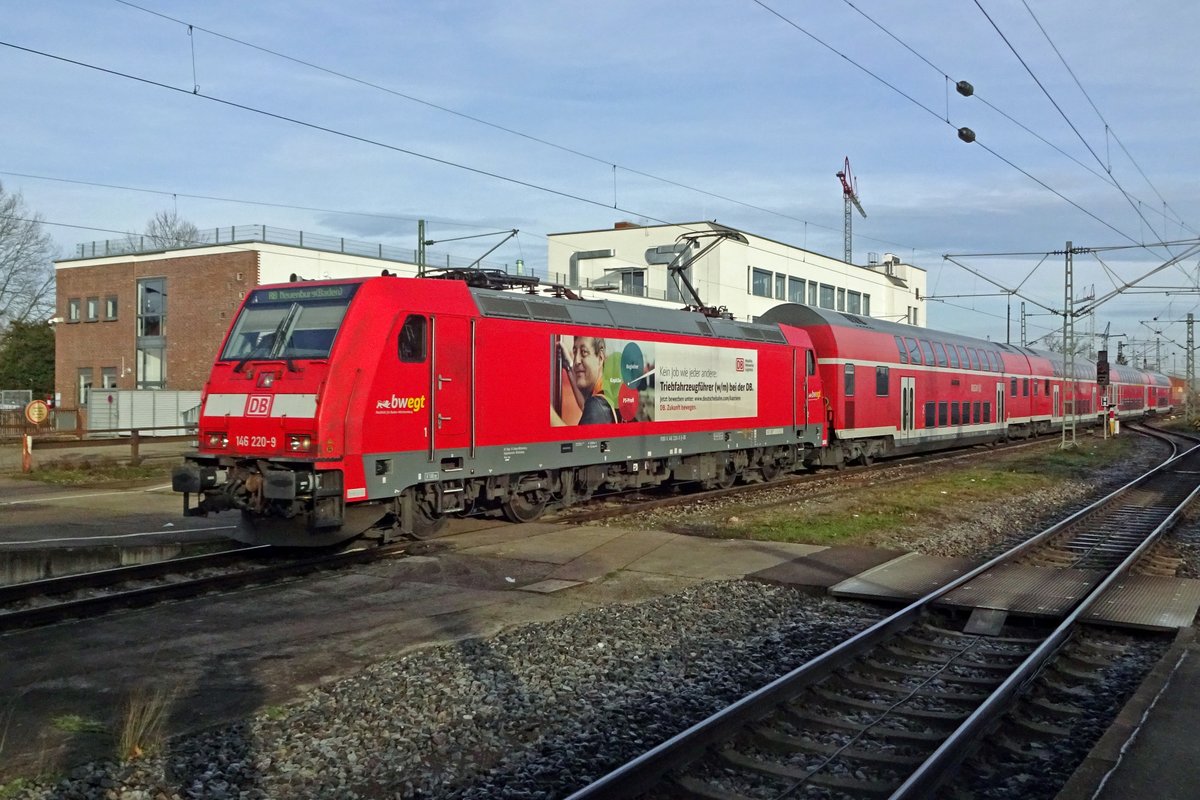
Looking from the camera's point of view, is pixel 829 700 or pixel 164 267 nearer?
pixel 829 700

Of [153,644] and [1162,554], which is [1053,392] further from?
[153,644]

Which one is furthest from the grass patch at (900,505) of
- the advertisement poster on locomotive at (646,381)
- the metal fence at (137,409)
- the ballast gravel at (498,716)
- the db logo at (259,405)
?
the metal fence at (137,409)

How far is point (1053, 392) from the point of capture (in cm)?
4272

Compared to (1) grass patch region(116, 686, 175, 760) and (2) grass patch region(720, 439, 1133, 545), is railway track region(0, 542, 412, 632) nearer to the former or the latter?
(1) grass patch region(116, 686, 175, 760)

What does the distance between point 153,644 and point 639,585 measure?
15.8 ft

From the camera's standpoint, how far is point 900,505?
56.7 feet

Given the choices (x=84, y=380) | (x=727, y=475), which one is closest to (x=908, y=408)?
(x=727, y=475)

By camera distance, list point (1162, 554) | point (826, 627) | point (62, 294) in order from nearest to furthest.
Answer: point (826, 627) < point (1162, 554) < point (62, 294)

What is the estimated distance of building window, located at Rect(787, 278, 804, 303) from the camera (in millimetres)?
54750

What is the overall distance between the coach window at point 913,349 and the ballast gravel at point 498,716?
20047mm

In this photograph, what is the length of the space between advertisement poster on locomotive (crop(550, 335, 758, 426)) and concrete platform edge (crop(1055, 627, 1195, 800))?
897 centimetres

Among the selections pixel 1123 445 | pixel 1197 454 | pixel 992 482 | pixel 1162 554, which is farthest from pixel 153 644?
pixel 1123 445

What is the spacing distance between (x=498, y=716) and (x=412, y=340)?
649 centimetres

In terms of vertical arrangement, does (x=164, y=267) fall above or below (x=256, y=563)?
above
